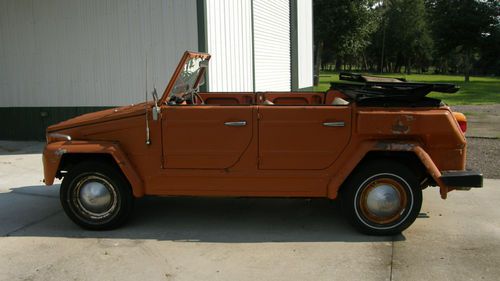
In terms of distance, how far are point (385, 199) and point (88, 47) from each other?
26.3 feet

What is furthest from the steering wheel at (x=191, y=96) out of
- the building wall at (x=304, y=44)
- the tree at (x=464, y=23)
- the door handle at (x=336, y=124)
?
the tree at (x=464, y=23)

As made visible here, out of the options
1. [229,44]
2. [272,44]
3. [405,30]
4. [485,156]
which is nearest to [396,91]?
[485,156]

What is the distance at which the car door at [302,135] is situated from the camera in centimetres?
491

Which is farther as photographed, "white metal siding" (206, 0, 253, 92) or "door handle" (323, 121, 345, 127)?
"white metal siding" (206, 0, 253, 92)

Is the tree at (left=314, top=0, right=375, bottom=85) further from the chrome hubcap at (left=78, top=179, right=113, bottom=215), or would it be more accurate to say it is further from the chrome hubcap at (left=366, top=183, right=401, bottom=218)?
the chrome hubcap at (left=78, top=179, right=113, bottom=215)

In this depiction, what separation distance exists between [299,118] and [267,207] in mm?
1605

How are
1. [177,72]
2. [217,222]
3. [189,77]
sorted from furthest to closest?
[189,77]
[217,222]
[177,72]

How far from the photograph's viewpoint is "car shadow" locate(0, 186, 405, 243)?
5113 mm

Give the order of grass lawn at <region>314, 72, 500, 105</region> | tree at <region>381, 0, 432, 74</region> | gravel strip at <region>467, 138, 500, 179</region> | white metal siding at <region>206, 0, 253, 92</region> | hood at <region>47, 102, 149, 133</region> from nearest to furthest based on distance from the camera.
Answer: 1. hood at <region>47, 102, 149, 133</region>
2. gravel strip at <region>467, 138, 500, 179</region>
3. white metal siding at <region>206, 0, 253, 92</region>
4. grass lawn at <region>314, 72, 500, 105</region>
5. tree at <region>381, 0, 432, 74</region>

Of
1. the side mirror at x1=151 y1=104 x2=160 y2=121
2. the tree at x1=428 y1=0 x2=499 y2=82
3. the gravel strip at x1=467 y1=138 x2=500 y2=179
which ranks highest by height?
the tree at x1=428 y1=0 x2=499 y2=82

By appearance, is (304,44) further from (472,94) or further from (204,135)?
(472,94)

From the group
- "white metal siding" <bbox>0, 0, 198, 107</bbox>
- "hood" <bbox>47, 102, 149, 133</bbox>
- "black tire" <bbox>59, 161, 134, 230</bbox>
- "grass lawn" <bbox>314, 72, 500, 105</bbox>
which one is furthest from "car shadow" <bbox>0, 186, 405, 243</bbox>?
"grass lawn" <bbox>314, 72, 500, 105</bbox>

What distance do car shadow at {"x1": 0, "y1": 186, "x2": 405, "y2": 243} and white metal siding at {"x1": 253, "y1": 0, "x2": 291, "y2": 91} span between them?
6.51 m

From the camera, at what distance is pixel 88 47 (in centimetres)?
1078
